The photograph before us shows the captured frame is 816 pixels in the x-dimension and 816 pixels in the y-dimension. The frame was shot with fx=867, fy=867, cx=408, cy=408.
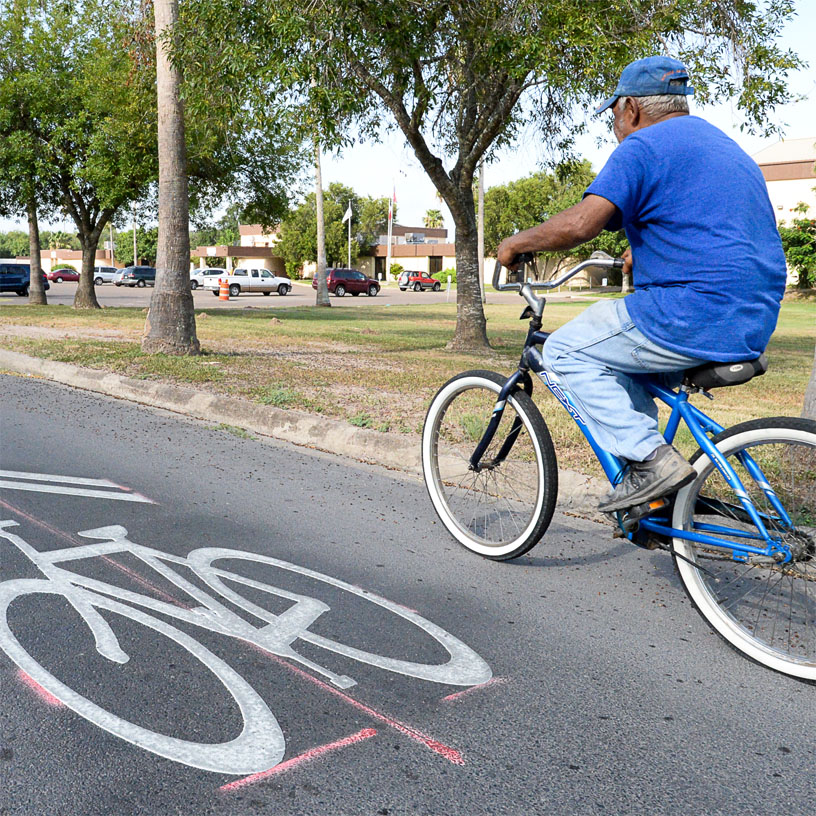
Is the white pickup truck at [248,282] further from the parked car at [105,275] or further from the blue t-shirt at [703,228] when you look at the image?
the blue t-shirt at [703,228]

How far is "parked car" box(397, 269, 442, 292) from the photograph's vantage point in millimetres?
62594

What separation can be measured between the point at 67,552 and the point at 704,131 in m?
3.27

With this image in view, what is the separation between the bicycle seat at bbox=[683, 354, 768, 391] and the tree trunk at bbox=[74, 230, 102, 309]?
26795 millimetres

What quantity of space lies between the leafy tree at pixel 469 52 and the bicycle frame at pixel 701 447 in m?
6.91

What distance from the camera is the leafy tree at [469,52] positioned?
1001cm

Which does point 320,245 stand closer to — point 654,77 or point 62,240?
point 654,77

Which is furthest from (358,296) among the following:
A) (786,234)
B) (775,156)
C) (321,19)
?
(321,19)

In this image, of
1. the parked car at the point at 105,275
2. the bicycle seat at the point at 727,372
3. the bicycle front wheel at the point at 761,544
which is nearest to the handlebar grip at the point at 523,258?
the bicycle seat at the point at 727,372

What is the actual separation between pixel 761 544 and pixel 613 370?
85cm

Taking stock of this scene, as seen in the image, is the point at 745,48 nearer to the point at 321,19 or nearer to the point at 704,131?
the point at 321,19

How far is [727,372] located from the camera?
3.17m

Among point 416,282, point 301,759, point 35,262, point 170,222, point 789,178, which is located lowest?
point 301,759

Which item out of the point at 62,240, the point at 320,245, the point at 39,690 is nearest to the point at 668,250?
the point at 39,690

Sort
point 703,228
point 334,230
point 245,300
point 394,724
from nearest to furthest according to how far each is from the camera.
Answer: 1. point 394,724
2. point 703,228
3. point 245,300
4. point 334,230
